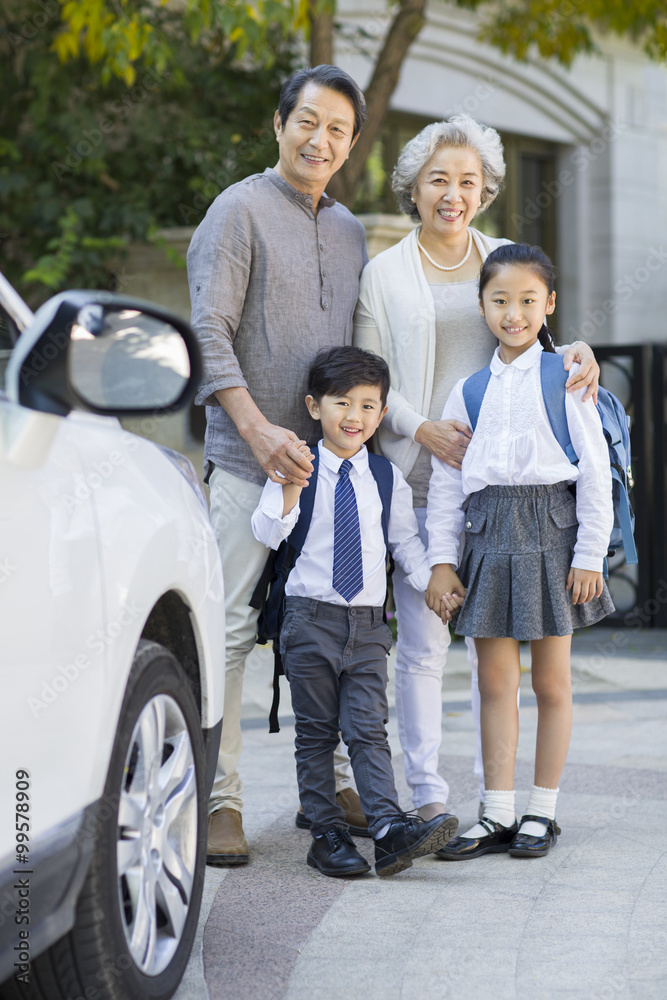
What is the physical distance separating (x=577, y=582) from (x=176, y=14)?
569 centimetres

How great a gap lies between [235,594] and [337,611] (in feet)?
1.12

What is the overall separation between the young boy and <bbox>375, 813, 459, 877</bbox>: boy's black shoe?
0.10m

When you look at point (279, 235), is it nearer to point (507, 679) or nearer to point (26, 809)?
point (507, 679)

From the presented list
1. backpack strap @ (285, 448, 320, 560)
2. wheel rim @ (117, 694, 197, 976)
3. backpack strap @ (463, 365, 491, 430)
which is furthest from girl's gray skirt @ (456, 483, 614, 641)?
wheel rim @ (117, 694, 197, 976)

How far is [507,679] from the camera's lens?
3.38 meters

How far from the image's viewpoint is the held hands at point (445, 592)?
330 centimetres

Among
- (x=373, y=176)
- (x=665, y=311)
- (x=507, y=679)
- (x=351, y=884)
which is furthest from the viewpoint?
(x=665, y=311)

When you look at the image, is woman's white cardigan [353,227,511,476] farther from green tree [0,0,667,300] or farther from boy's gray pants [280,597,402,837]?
green tree [0,0,667,300]

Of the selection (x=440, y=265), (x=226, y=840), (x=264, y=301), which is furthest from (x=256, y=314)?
(x=226, y=840)

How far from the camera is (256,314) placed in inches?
134

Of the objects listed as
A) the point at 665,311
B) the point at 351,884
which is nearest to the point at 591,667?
the point at 351,884

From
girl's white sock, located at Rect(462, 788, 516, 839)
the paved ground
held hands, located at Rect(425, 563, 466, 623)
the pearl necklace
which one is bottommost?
the paved ground

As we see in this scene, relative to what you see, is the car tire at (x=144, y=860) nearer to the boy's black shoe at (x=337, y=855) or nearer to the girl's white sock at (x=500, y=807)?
the boy's black shoe at (x=337, y=855)

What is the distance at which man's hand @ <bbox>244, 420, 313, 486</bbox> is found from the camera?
3146 mm
